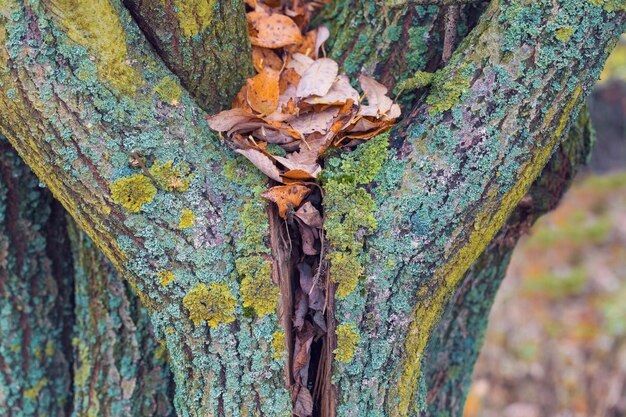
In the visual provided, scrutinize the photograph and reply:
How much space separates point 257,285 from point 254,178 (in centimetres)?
25

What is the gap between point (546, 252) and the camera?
5.96 m

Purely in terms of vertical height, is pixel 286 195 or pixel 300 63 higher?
pixel 300 63

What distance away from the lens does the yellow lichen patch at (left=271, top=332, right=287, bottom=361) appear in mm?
1416

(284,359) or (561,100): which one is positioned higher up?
(561,100)

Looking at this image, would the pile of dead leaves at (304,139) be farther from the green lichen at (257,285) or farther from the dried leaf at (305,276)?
the green lichen at (257,285)

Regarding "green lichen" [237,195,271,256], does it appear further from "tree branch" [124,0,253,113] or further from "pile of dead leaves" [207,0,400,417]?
"tree branch" [124,0,253,113]

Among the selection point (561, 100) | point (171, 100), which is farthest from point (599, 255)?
point (171, 100)

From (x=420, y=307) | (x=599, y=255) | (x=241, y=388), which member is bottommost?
(x=241, y=388)

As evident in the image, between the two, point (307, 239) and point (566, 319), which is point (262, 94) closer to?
point (307, 239)

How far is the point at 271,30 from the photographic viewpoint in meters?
1.77

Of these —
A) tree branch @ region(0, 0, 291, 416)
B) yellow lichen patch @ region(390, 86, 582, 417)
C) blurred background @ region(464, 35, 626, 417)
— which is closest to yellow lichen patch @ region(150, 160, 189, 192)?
tree branch @ region(0, 0, 291, 416)

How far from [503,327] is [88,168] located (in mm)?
4146

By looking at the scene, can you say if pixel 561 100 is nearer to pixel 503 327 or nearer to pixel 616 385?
pixel 616 385

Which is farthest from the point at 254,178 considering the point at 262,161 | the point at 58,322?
the point at 58,322
